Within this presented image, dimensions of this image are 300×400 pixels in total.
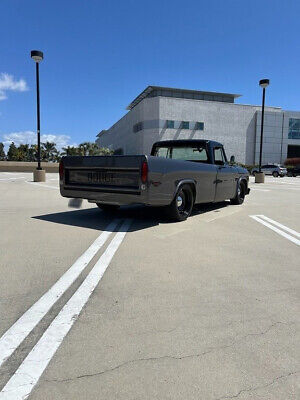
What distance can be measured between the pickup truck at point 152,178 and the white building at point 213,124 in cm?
5139

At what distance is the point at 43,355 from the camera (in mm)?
2332

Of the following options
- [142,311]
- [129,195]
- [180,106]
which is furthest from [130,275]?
[180,106]

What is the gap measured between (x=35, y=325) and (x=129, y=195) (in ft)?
13.3

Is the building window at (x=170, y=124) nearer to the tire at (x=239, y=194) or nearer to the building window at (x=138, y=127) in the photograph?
the building window at (x=138, y=127)

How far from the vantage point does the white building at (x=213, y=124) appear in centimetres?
6053

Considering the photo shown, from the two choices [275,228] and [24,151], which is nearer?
[275,228]

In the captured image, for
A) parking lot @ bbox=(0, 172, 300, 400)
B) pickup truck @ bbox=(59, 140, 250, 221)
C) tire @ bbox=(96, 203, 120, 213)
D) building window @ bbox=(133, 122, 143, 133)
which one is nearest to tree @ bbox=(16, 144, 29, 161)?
building window @ bbox=(133, 122, 143, 133)

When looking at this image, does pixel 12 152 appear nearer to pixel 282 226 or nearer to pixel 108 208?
pixel 108 208

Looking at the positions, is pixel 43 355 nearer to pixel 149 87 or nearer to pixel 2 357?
pixel 2 357

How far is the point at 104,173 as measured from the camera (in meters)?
7.02

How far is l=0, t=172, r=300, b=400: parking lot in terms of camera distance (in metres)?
2.08

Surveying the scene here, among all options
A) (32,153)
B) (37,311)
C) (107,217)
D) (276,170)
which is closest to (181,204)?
(107,217)

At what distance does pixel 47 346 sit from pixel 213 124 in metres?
64.3

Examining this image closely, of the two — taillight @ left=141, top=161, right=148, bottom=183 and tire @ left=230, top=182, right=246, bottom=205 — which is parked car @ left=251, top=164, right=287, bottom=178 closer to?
tire @ left=230, top=182, right=246, bottom=205
